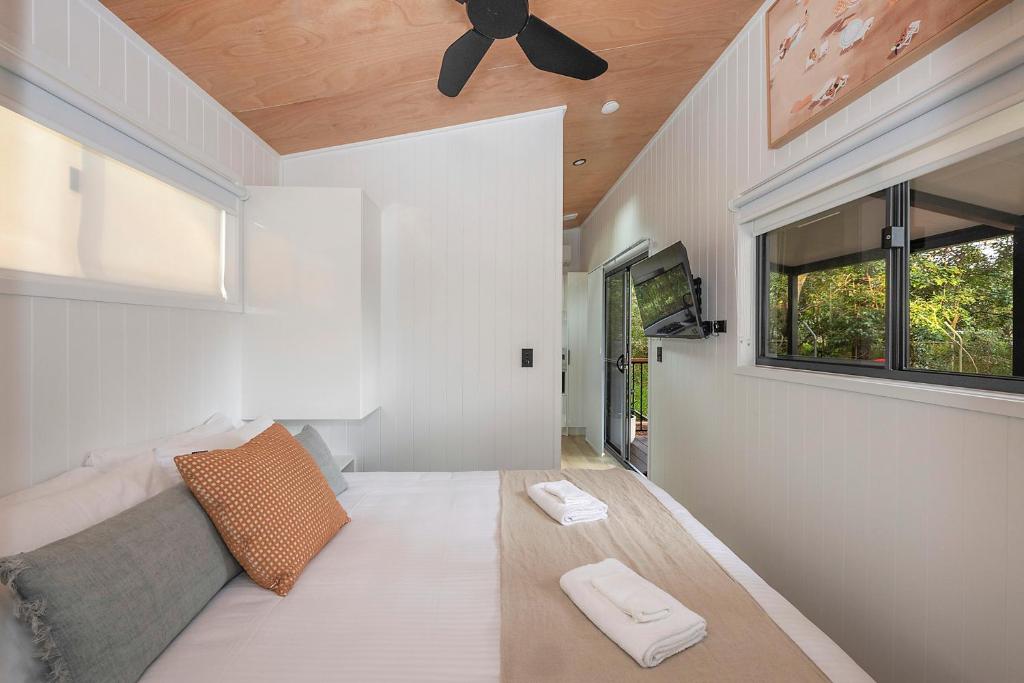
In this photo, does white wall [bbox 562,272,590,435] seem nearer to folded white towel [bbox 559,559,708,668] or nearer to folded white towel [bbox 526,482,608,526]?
folded white towel [bbox 526,482,608,526]

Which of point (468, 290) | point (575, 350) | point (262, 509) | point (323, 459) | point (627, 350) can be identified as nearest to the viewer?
point (262, 509)

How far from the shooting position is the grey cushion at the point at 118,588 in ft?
2.40

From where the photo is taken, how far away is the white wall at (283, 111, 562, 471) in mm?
2697

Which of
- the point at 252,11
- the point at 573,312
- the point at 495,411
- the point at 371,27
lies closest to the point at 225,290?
the point at 252,11

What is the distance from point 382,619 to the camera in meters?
1.03

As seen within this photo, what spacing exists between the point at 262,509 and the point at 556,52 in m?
1.81

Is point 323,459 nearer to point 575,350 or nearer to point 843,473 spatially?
point 843,473

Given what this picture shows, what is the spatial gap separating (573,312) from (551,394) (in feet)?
9.63

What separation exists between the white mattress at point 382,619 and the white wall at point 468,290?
47.1 inches

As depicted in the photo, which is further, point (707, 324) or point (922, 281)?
point (707, 324)

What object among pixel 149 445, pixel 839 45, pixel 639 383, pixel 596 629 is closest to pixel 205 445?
pixel 149 445

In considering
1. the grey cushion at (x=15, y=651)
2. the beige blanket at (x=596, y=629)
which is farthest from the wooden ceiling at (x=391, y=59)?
the beige blanket at (x=596, y=629)

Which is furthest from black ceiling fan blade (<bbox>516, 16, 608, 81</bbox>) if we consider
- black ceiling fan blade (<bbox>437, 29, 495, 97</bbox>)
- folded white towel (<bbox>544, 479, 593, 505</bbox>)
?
folded white towel (<bbox>544, 479, 593, 505</bbox>)

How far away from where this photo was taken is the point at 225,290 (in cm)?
214
